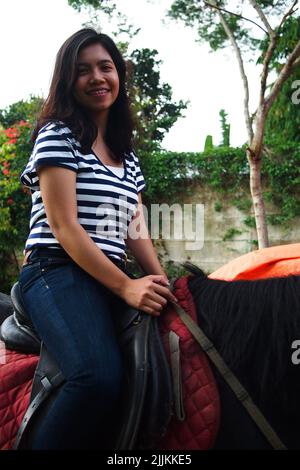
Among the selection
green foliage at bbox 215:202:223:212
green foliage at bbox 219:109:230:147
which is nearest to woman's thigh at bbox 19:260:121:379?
green foliage at bbox 215:202:223:212

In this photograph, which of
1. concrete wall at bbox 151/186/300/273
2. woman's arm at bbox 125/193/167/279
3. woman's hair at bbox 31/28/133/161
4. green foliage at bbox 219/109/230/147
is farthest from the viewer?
green foliage at bbox 219/109/230/147

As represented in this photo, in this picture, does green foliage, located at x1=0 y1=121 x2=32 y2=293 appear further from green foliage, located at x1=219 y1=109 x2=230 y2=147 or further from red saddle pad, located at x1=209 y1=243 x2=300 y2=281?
green foliage, located at x1=219 y1=109 x2=230 y2=147

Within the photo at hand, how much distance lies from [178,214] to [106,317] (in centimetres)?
630

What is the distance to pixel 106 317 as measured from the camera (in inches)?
54.6

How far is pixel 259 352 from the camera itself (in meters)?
1.32

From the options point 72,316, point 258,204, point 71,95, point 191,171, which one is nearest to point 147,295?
point 72,316

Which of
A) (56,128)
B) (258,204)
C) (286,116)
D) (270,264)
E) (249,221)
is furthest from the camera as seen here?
(286,116)

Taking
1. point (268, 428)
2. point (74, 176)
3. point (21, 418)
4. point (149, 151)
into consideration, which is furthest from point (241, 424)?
point (149, 151)

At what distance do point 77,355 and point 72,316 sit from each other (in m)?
0.11

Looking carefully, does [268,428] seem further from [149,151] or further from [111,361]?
[149,151]

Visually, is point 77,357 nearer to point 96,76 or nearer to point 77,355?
point 77,355

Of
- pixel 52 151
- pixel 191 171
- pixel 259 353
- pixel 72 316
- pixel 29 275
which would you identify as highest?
pixel 191 171

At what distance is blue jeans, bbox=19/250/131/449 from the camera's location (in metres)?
1.27

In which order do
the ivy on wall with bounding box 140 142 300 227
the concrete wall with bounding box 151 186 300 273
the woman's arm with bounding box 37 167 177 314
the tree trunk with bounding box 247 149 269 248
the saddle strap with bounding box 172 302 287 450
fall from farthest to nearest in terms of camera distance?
the concrete wall with bounding box 151 186 300 273, the ivy on wall with bounding box 140 142 300 227, the tree trunk with bounding box 247 149 269 248, the woman's arm with bounding box 37 167 177 314, the saddle strap with bounding box 172 302 287 450
